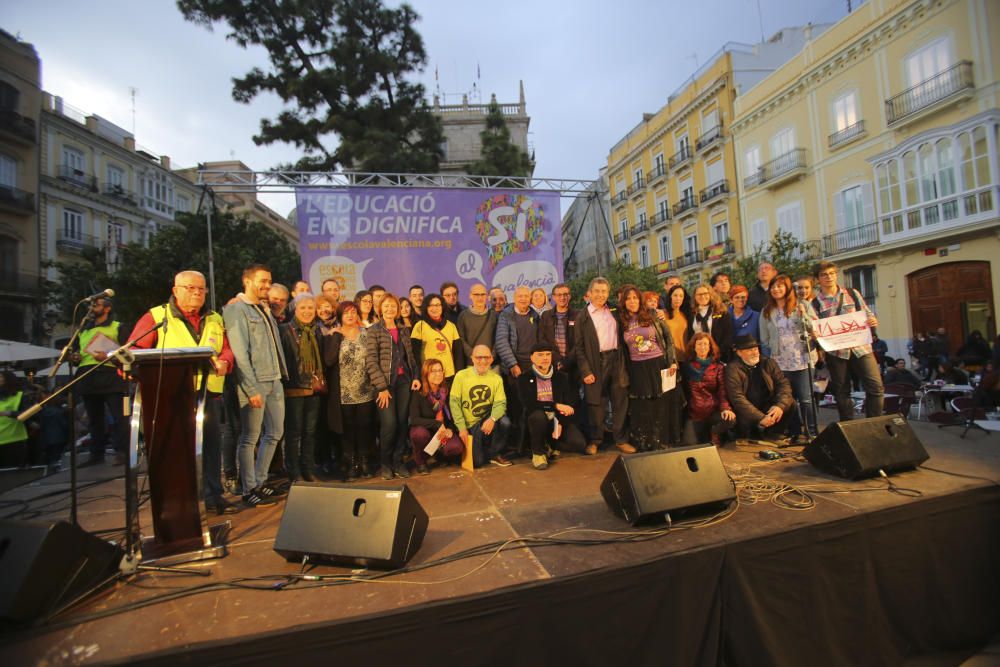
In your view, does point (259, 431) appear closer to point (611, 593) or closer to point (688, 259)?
point (611, 593)

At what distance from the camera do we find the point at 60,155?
2089 cm

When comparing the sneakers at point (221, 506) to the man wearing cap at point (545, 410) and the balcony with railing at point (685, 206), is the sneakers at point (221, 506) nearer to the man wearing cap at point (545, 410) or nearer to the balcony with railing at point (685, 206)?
the man wearing cap at point (545, 410)

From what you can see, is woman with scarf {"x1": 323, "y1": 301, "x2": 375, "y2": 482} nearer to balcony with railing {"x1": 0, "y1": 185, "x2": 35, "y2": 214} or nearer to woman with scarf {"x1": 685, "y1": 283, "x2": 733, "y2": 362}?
woman with scarf {"x1": 685, "y1": 283, "x2": 733, "y2": 362}

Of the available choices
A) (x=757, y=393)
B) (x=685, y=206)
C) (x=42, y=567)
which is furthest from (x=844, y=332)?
(x=685, y=206)

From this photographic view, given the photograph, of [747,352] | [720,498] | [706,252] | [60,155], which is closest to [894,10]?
[706,252]

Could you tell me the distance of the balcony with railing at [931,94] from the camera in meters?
12.8

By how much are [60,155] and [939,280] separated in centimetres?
3412

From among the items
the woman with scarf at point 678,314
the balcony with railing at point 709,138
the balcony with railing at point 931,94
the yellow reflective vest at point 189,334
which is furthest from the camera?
the balcony with railing at point 709,138

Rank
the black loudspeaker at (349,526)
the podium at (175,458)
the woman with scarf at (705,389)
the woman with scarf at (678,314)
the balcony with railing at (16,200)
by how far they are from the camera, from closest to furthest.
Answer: the black loudspeaker at (349,526)
the podium at (175,458)
the woman with scarf at (705,389)
the woman with scarf at (678,314)
the balcony with railing at (16,200)

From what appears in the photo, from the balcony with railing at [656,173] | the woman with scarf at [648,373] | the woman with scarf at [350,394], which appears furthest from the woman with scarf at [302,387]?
the balcony with railing at [656,173]

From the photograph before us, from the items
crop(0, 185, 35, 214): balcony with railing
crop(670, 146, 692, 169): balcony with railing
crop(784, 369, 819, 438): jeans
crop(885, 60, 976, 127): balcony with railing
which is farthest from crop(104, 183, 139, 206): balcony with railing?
crop(885, 60, 976, 127): balcony with railing

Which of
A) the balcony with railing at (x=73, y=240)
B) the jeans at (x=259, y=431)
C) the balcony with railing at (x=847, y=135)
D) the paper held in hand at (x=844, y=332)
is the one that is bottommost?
the jeans at (x=259, y=431)

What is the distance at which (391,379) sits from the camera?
3.99 metres

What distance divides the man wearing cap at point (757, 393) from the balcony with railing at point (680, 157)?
2253 cm
